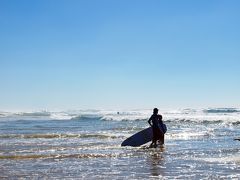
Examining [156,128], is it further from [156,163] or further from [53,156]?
[156,163]

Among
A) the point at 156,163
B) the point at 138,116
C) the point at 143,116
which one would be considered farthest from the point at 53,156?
the point at 143,116

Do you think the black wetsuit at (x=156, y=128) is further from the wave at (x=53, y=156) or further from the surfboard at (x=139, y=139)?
the wave at (x=53, y=156)

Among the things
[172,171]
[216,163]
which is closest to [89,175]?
[172,171]

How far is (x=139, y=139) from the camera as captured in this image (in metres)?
22.3

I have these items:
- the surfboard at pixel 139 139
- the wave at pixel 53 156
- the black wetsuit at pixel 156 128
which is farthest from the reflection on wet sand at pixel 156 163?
the surfboard at pixel 139 139

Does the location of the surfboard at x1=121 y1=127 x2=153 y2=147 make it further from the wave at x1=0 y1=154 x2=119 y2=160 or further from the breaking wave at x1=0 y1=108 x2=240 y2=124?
the breaking wave at x1=0 y1=108 x2=240 y2=124

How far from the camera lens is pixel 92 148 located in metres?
20.5

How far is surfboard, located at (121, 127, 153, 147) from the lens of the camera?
71.0ft

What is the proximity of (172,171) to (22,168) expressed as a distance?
4686 millimetres

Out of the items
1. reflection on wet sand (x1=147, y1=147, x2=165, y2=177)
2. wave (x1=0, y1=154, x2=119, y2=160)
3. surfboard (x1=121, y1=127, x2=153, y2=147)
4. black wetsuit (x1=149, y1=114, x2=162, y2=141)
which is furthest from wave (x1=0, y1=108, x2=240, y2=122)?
wave (x1=0, y1=154, x2=119, y2=160)

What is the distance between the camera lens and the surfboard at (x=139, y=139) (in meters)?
21.6

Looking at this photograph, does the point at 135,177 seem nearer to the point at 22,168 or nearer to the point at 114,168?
the point at 114,168

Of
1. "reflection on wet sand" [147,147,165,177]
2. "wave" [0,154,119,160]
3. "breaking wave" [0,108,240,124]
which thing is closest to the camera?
"reflection on wet sand" [147,147,165,177]

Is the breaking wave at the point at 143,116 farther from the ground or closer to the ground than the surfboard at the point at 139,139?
farther from the ground
